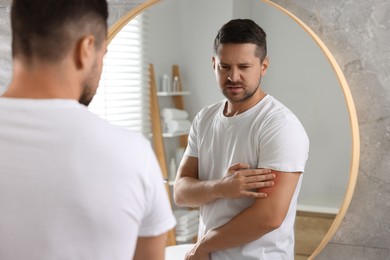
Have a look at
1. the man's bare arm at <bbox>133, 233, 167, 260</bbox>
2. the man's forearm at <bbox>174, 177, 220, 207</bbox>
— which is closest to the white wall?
the man's forearm at <bbox>174, 177, 220, 207</bbox>

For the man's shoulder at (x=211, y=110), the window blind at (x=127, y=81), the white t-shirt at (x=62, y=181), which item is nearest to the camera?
the white t-shirt at (x=62, y=181)

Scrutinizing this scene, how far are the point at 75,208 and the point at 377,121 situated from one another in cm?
81

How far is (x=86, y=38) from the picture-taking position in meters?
0.74

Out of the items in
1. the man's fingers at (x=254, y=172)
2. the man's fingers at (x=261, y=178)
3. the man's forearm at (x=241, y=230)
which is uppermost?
the man's fingers at (x=254, y=172)

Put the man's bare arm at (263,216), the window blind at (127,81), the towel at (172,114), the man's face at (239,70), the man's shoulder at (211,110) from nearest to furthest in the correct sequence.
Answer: the man's bare arm at (263,216)
the man's face at (239,70)
the man's shoulder at (211,110)
the towel at (172,114)
the window blind at (127,81)

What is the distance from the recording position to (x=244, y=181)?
1.17 meters

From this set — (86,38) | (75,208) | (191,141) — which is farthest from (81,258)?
(191,141)

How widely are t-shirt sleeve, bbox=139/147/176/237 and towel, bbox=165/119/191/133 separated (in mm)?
669

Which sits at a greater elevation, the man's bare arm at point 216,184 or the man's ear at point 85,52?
the man's ear at point 85,52

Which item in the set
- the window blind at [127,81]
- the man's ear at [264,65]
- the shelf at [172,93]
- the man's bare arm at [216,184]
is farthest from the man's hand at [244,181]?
the window blind at [127,81]

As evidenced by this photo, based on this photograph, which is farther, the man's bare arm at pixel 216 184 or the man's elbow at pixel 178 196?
the man's elbow at pixel 178 196

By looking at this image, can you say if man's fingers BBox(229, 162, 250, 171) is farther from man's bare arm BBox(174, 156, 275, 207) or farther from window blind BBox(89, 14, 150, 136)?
window blind BBox(89, 14, 150, 136)

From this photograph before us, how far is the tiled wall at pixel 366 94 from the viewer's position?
1263 millimetres

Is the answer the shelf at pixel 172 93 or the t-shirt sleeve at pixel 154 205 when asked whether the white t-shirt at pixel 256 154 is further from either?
the t-shirt sleeve at pixel 154 205
